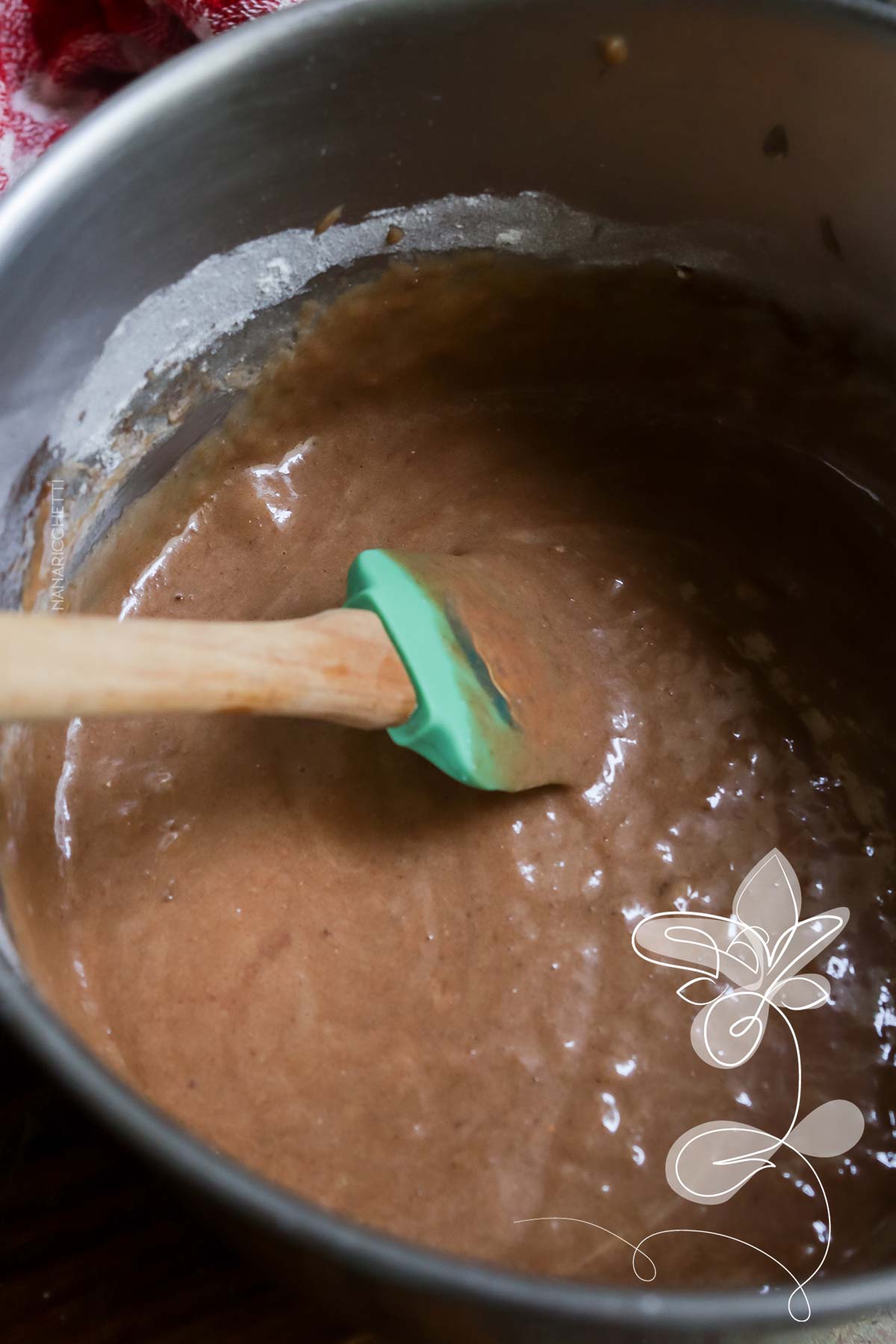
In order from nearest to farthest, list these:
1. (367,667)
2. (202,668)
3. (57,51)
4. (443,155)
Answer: (202,668) → (367,667) → (443,155) → (57,51)

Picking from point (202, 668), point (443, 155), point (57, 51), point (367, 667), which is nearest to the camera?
point (202, 668)

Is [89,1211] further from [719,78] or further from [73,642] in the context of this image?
[719,78]

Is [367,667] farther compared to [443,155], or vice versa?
[443,155]

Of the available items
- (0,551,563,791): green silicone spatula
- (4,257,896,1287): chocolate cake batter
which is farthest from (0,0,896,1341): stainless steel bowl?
(0,551,563,791): green silicone spatula

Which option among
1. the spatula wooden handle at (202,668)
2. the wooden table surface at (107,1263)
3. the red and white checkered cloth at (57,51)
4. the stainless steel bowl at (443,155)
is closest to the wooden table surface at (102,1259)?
the wooden table surface at (107,1263)

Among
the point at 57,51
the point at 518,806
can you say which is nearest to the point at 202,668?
the point at 518,806

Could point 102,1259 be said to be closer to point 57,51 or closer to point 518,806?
A: point 518,806

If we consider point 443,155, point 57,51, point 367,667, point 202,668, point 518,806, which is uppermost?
point 57,51
